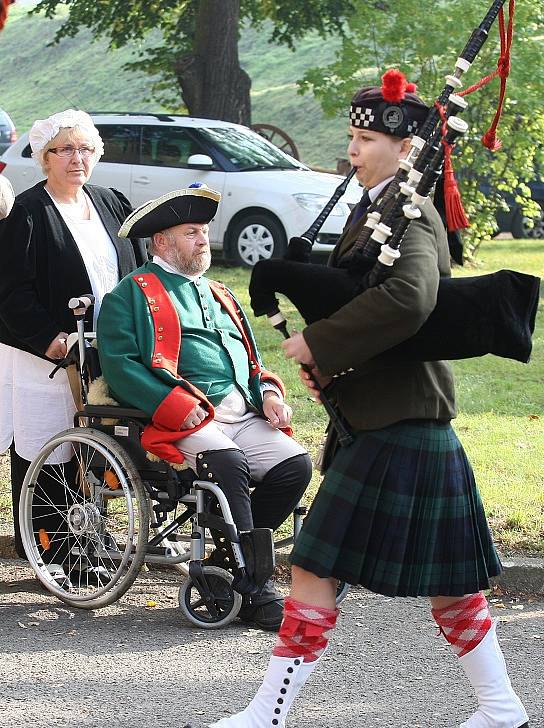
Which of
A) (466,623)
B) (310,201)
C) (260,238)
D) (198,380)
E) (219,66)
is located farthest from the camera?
(219,66)

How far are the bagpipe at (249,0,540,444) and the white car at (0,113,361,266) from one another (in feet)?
33.5

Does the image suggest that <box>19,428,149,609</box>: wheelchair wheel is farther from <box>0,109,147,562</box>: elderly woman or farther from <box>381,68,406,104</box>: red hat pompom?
<box>381,68,406,104</box>: red hat pompom

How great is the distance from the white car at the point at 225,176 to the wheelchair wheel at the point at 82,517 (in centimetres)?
846

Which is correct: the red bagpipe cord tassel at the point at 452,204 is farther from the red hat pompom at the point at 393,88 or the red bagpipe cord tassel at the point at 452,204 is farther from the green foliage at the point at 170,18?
the green foliage at the point at 170,18

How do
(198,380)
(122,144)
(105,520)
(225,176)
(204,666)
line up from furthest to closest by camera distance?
(122,144), (225,176), (105,520), (198,380), (204,666)

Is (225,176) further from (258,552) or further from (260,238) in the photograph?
(258,552)

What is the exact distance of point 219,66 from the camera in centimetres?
1769

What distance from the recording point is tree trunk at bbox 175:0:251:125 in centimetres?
1773

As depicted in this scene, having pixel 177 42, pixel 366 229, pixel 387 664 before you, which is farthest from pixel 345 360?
pixel 177 42

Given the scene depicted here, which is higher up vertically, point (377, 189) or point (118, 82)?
point (118, 82)

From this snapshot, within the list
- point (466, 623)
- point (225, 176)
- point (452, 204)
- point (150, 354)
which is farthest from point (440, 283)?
point (225, 176)

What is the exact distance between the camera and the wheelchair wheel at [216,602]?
5090mm

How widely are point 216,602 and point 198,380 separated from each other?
2.85 feet

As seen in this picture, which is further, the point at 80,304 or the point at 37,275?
the point at 37,275
